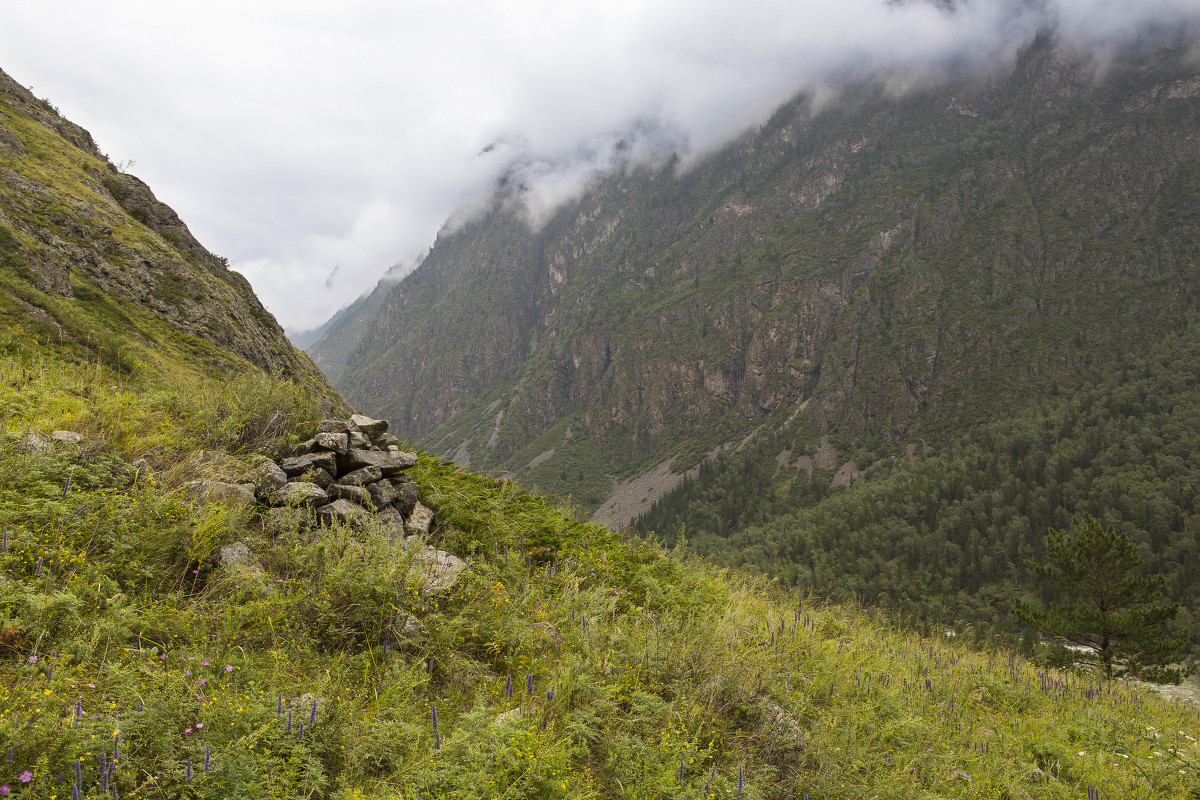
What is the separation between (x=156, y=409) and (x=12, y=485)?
→ 8.97ft

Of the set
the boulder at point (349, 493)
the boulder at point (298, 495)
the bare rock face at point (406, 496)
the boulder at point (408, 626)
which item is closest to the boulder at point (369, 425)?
the bare rock face at point (406, 496)

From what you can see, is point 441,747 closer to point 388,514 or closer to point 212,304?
point 388,514

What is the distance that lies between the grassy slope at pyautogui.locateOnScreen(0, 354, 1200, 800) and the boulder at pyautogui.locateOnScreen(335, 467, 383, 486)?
829 millimetres

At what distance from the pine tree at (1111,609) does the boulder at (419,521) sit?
1172 inches

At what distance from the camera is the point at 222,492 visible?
5328 mm

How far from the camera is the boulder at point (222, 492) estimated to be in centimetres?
516

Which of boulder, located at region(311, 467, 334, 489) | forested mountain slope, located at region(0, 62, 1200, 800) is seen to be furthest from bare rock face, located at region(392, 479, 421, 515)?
boulder, located at region(311, 467, 334, 489)

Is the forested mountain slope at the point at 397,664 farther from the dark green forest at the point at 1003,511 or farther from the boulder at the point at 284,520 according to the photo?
the dark green forest at the point at 1003,511

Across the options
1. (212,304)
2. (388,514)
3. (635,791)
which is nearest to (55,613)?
(388,514)

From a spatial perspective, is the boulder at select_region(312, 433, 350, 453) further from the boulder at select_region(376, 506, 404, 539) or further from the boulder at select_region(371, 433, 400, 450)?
the boulder at select_region(376, 506, 404, 539)

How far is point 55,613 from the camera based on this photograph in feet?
11.2

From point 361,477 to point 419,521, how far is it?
0.94 m

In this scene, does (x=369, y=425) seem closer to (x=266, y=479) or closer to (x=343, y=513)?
(x=266, y=479)

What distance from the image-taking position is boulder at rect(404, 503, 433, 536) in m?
6.61
